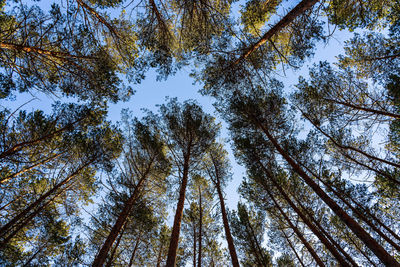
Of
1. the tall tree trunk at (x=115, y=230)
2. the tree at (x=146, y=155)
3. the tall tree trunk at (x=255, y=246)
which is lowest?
the tall tree trunk at (x=115, y=230)

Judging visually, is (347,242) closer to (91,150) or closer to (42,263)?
(91,150)

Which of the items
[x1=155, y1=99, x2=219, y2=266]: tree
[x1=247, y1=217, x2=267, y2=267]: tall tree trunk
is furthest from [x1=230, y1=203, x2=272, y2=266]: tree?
[x1=155, y1=99, x2=219, y2=266]: tree

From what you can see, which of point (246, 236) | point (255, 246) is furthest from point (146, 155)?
point (255, 246)

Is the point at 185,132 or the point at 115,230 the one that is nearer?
the point at 115,230

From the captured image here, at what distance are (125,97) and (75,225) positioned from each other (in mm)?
6389

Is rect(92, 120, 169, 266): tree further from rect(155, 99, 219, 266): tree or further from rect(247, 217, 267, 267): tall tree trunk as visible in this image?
rect(247, 217, 267, 267): tall tree trunk

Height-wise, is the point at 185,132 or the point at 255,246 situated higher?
the point at 185,132

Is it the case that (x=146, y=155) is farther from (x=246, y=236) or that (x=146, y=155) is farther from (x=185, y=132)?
(x=246, y=236)

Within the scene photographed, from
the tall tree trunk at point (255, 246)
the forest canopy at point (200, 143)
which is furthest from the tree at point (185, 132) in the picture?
the tall tree trunk at point (255, 246)

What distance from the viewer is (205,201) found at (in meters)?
12.2

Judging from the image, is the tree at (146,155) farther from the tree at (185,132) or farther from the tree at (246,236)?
the tree at (246,236)

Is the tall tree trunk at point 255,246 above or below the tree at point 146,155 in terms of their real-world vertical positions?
below

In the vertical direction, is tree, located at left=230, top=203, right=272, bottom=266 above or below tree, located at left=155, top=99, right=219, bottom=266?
below

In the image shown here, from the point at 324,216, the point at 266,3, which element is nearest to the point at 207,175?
the point at 324,216
